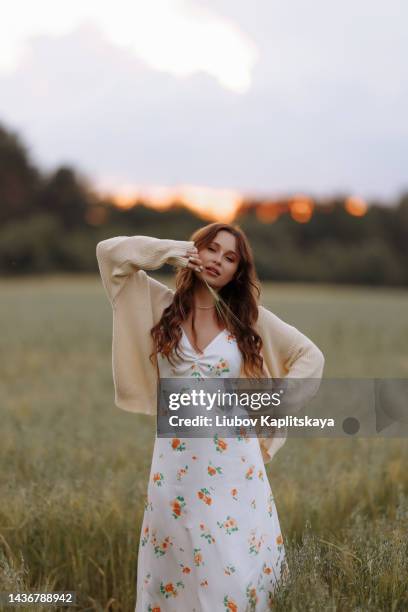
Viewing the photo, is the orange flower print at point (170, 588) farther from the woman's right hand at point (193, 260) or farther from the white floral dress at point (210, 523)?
the woman's right hand at point (193, 260)

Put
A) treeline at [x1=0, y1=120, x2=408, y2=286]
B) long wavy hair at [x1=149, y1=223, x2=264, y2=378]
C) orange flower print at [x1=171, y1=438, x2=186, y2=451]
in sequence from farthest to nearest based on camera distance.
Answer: treeline at [x1=0, y1=120, x2=408, y2=286] < long wavy hair at [x1=149, y1=223, x2=264, y2=378] < orange flower print at [x1=171, y1=438, x2=186, y2=451]

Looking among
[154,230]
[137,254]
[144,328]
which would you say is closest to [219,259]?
[137,254]

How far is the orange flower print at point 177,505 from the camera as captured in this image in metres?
3.11

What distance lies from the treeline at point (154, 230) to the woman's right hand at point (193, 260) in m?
46.2

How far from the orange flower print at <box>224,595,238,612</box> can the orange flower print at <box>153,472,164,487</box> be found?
53 cm

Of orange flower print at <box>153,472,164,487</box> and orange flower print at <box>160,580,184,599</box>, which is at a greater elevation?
orange flower print at <box>153,472,164,487</box>

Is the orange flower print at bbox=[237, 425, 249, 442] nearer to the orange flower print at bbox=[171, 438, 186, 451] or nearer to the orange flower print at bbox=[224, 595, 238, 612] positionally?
the orange flower print at bbox=[171, 438, 186, 451]

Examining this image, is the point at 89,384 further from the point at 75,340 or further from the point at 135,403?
the point at 135,403

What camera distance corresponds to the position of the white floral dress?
9.98ft

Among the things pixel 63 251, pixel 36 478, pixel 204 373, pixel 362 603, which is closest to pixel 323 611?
pixel 362 603

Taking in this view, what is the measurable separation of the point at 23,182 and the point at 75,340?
43.4m

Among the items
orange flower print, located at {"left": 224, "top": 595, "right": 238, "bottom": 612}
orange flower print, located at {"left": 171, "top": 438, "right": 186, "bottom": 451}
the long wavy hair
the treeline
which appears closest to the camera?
orange flower print, located at {"left": 224, "top": 595, "right": 238, "bottom": 612}

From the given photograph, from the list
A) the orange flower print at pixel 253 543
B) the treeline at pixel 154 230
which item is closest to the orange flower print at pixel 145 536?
the orange flower print at pixel 253 543

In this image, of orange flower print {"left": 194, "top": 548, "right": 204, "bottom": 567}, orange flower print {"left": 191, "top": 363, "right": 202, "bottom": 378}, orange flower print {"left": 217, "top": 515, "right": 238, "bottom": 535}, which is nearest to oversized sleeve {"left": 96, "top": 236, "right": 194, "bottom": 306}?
orange flower print {"left": 191, "top": 363, "right": 202, "bottom": 378}
